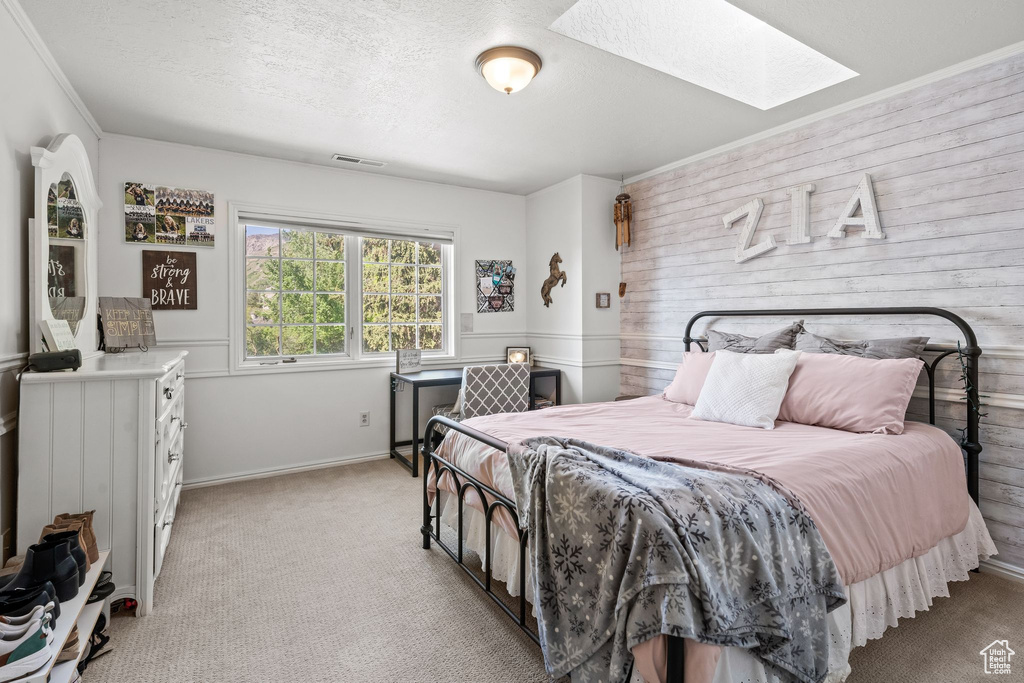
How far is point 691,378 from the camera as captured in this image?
10.3 ft

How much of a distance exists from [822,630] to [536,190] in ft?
13.6

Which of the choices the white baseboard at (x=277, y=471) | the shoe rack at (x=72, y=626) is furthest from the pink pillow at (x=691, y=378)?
the shoe rack at (x=72, y=626)

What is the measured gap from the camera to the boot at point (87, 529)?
6.06 feet

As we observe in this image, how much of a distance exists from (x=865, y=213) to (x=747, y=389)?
1.20 m

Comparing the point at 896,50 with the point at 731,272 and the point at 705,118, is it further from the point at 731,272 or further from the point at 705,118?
the point at 731,272

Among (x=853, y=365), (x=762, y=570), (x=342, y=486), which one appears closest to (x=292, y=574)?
(x=342, y=486)

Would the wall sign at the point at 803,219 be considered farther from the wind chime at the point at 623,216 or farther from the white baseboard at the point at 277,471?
the white baseboard at the point at 277,471

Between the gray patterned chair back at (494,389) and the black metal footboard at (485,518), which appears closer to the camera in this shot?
Result: the black metal footboard at (485,518)

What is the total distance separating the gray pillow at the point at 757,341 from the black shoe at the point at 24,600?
3331mm

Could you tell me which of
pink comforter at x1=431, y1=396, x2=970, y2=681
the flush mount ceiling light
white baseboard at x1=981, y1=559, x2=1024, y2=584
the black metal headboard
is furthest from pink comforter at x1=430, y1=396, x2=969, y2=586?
the flush mount ceiling light

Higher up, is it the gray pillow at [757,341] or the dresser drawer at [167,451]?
the gray pillow at [757,341]

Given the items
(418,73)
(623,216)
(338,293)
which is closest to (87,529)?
(418,73)

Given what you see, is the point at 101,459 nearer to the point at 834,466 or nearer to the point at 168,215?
the point at 168,215

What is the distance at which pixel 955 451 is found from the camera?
2.23m
